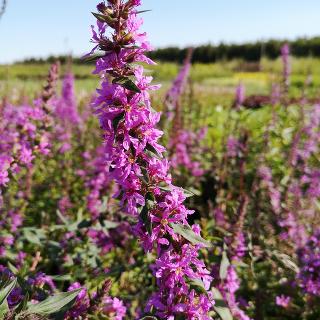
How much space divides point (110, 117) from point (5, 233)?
2.05 meters

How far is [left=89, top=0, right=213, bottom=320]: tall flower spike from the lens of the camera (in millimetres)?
1875

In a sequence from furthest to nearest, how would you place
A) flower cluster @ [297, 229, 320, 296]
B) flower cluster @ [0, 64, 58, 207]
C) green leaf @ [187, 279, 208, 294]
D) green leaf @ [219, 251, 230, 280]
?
1. flower cluster @ [0, 64, 58, 207]
2. flower cluster @ [297, 229, 320, 296]
3. green leaf @ [219, 251, 230, 280]
4. green leaf @ [187, 279, 208, 294]

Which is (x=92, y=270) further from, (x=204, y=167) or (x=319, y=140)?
(x=319, y=140)

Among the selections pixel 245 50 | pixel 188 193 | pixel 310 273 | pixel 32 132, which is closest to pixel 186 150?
pixel 32 132

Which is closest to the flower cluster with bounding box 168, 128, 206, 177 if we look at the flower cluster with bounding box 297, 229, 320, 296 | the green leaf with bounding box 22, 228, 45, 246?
the green leaf with bounding box 22, 228, 45, 246

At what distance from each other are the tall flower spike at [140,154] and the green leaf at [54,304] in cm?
36

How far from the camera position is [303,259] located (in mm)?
3498

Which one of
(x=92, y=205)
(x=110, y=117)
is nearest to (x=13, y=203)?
(x=92, y=205)

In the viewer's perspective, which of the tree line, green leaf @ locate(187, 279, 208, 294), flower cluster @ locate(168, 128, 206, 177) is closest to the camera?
green leaf @ locate(187, 279, 208, 294)

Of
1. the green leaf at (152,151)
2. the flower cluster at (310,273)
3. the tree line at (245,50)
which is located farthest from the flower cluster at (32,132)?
the tree line at (245,50)

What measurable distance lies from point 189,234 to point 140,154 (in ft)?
1.30

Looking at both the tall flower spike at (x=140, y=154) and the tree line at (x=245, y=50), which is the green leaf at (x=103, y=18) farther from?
the tree line at (x=245, y=50)

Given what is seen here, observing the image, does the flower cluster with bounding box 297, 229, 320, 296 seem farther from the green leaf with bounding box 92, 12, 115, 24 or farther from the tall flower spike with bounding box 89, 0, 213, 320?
the green leaf with bounding box 92, 12, 115, 24

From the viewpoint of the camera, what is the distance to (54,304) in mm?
1915
